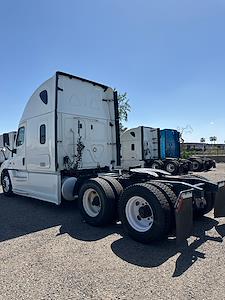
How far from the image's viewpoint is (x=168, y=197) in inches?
183

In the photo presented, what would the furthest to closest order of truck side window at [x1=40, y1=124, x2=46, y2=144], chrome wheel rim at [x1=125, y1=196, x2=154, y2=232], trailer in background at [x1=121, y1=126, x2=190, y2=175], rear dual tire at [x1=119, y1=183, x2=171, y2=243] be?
trailer in background at [x1=121, y1=126, x2=190, y2=175]
truck side window at [x1=40, y1=124, x2=46, y2=144]
chrome wheel rim at [x1=125, y1=196, x2=154, y2=232]
rear dual tire at [x1=119, y1=183, x2=171, y2=243]

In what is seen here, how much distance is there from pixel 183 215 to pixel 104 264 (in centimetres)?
152

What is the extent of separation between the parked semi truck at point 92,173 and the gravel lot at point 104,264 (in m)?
0.36

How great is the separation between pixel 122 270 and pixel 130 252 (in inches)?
26.0

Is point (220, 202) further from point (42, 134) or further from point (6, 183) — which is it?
point (6, 183)

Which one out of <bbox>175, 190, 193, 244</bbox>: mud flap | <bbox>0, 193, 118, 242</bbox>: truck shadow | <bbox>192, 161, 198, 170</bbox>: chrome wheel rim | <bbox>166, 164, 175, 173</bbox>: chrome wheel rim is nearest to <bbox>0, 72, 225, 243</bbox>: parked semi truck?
<bbox>175, 190, 193, 244</bbox>: mud flap

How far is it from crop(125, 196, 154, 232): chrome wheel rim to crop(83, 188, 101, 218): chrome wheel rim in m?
1.13

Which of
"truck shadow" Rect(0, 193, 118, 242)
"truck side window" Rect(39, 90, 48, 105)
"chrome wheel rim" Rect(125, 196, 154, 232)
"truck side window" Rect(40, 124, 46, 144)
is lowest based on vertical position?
"truck shadow" Rect(0, 193, 118, 242)

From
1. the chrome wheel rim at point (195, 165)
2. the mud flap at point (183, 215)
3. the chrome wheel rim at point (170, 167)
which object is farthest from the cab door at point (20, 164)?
the chrome wheel rim at point (195, 165)

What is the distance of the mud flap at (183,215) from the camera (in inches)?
167

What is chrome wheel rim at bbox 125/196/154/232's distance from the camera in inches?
190

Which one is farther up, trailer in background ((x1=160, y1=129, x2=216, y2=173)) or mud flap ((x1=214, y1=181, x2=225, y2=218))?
trailer in background ((x1=160, y1=129, x2=216, y2=173))

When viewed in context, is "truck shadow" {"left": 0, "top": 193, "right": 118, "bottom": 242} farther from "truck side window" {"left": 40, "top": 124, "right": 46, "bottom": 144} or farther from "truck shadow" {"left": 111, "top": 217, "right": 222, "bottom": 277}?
"truck side window" {"left": 40, "top": 124, "right": 46, "bottom": 144}

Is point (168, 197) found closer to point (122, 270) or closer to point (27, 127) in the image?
point (122, 270)
